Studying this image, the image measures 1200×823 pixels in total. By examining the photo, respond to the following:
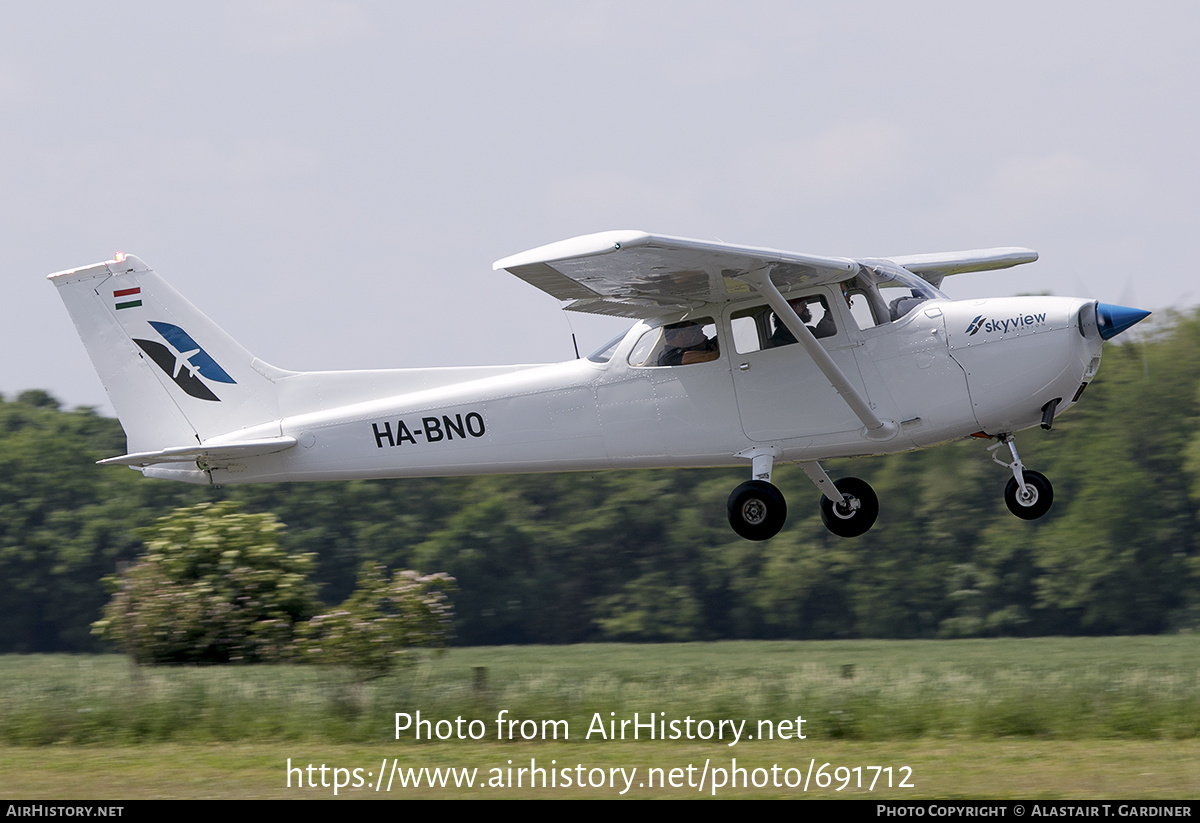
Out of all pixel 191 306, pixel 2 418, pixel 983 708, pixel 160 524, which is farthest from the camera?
pixel 2 418

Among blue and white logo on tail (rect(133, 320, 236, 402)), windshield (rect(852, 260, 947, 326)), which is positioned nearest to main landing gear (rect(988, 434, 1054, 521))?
windshield (rect(852, 260, 947, 326))

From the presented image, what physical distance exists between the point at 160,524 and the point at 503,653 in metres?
21.3

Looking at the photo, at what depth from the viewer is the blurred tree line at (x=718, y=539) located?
144ft

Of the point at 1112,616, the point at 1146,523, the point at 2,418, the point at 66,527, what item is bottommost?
the point at 1112,616

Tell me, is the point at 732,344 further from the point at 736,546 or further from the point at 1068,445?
the point at 736,546

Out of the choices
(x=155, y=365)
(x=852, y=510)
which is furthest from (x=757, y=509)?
(x=155, y=365)

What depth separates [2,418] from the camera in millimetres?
62562

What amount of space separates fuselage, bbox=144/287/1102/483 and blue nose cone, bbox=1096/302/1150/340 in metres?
0.09

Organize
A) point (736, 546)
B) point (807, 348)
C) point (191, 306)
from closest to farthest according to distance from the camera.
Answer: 1. point (807, 348)
2. point (191, 306)
3. point (736, 546)

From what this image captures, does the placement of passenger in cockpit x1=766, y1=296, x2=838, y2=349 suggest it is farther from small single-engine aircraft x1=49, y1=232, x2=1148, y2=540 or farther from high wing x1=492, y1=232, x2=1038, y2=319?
high wing x1=492, y1=232, x2=1038, y2=319

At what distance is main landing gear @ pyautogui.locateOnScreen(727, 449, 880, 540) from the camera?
12508 millimetres

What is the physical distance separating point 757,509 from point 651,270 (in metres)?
2.60

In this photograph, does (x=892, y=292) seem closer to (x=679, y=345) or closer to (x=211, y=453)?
(x=679, y=345)

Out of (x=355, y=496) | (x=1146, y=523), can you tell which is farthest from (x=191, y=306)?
(x=355, y=496)
